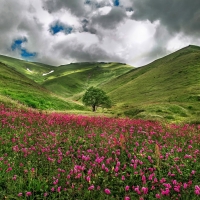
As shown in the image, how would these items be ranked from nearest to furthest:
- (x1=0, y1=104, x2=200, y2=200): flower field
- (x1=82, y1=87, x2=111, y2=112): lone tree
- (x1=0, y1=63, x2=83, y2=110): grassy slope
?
(x1=0, y1=104, x2=200, y2=200): flower field, (x1=0, y1=63, x2=83, y2=110): grassy slope, (x1=82, y1=87, x2=111, y2=112): lone tree

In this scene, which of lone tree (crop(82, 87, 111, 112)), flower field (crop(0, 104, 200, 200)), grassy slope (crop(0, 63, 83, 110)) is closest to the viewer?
flower field (crop(0, 104, 200, 200))

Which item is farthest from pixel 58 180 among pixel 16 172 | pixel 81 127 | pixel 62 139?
pixel 81 127

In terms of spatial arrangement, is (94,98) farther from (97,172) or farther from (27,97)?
(97,172)

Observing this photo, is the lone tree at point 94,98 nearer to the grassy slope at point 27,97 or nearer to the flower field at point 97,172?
the grassy slope at point 27,97

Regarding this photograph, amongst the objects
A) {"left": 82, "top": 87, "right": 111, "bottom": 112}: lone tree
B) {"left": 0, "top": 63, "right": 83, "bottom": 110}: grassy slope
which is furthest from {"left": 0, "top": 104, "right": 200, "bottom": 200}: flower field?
{"left": 82, "top": 87, "right": 111, "bottom": 112}: lone tree

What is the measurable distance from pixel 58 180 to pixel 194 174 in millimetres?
3955

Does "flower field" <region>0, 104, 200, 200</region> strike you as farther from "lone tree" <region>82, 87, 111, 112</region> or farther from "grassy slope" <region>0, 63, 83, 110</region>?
"lone tree" <region>82, 87, 111, 112</region>

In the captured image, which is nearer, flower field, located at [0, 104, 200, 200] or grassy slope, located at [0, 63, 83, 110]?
flower field, located at [0, 104, 200, 200]

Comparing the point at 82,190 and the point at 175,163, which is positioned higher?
the point at 175,163

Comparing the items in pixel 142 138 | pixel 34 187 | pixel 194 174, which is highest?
pixel 142 138

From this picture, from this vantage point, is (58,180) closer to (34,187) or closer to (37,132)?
(34,187)

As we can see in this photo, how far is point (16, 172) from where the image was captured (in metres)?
6.21

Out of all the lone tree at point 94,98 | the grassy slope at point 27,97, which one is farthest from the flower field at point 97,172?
the lone tree at point 94,98

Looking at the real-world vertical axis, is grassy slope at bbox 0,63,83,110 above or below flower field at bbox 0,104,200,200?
above
